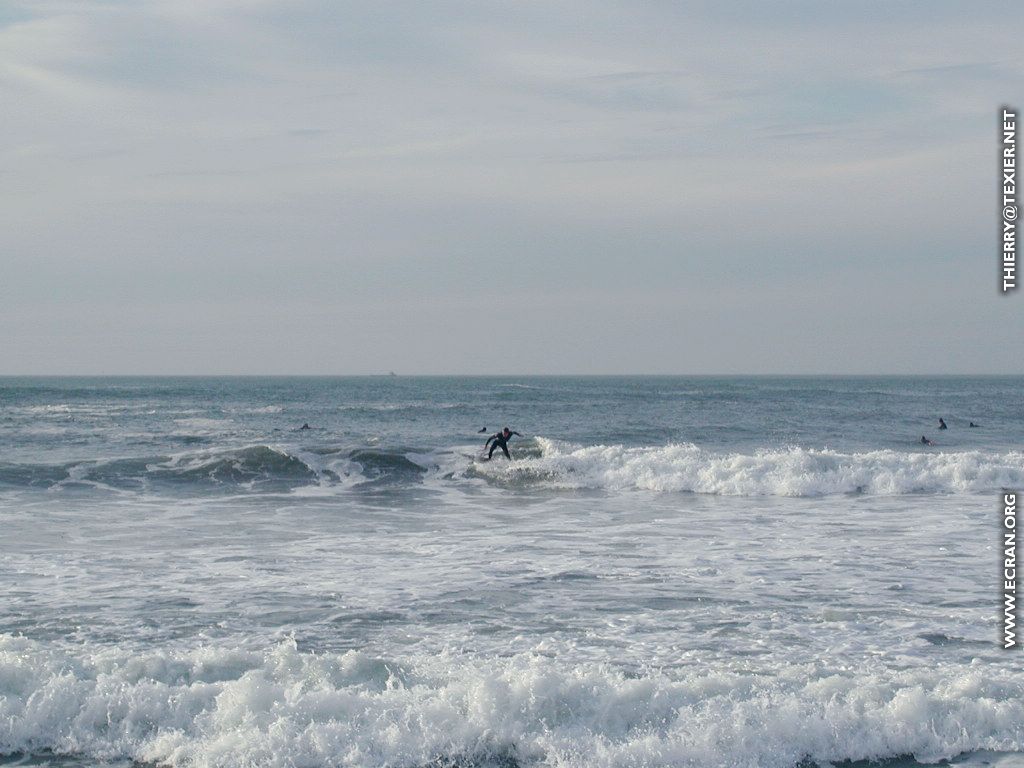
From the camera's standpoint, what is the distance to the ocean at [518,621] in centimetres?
781

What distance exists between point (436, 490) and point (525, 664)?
16.3 meters

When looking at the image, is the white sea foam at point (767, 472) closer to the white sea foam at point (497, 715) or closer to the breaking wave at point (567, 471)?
the breaking wave at point (567, 471)

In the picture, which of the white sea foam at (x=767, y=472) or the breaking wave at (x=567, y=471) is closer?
the white sea foam at (x=767, y=472)

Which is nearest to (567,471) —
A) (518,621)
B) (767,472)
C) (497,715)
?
(767,472)

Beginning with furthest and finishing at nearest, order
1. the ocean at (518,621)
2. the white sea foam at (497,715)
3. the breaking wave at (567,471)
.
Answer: the breaking wave at (567,471), the ocean at (518,621), the white sea foam at (497,715)

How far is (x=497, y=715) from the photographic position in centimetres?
799

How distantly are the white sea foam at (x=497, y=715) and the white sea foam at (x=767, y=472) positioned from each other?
51.5ft

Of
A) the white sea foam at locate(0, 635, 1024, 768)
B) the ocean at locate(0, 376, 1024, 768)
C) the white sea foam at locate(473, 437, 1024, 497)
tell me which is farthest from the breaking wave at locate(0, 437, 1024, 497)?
the white sea foam at locate(0, 635, 1024, 768)

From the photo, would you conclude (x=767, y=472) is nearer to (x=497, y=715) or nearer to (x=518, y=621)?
(x=518, y=621)

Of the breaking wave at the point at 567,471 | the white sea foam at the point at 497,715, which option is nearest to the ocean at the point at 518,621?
the white sea foam at the point at 497,715

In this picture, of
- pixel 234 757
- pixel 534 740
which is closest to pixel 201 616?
pixel 234 757

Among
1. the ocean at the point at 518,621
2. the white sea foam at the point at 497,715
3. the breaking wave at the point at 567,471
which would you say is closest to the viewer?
the white sea foam at the point at 497,715

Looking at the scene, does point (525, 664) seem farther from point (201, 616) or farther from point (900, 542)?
point (900, 542)

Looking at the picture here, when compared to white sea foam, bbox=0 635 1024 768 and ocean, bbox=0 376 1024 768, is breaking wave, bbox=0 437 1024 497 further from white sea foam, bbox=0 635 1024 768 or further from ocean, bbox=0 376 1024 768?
white sea foam, bbox=0 635 1024 768
